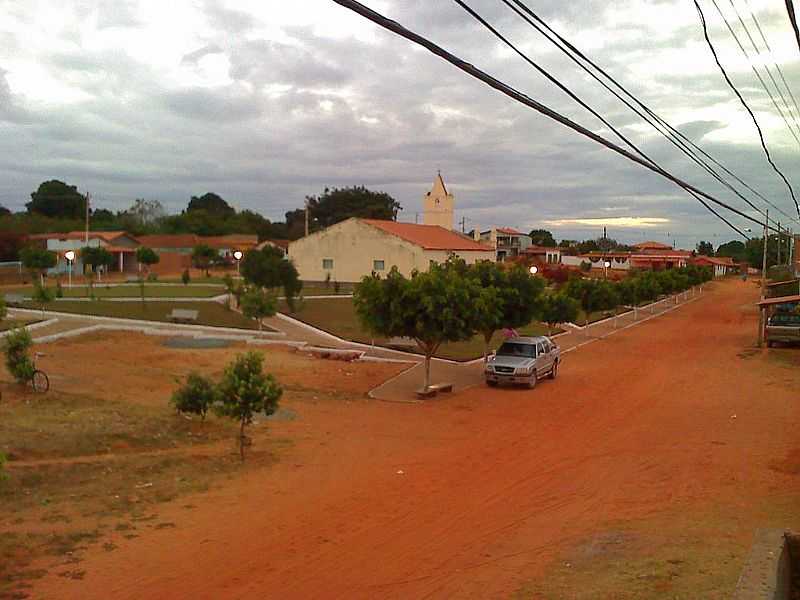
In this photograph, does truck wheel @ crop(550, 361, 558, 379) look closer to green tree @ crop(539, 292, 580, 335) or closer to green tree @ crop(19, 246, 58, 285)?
green tree @ crop(539, 292, 580, 335)

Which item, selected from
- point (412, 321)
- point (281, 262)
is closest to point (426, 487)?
point (412, 321)

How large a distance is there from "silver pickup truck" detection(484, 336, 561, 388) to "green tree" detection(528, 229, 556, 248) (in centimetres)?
12795

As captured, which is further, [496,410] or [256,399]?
[496,410]

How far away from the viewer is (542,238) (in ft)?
533

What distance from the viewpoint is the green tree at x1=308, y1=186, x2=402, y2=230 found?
114000 mm

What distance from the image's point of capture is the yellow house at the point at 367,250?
66312 millimetres

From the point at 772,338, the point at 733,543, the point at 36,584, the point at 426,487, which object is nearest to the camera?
the point at 36,584

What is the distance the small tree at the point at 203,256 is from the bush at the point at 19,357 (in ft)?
185

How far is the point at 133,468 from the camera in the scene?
15.4 m

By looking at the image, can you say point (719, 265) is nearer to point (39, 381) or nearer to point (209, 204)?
point (209, 204)

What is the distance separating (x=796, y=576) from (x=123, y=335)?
1291 inches

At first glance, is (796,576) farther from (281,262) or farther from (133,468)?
(281,262)

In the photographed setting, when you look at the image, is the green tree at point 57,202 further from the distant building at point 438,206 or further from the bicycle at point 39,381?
the bicycle at point 39,381

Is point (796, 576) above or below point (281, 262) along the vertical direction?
below
